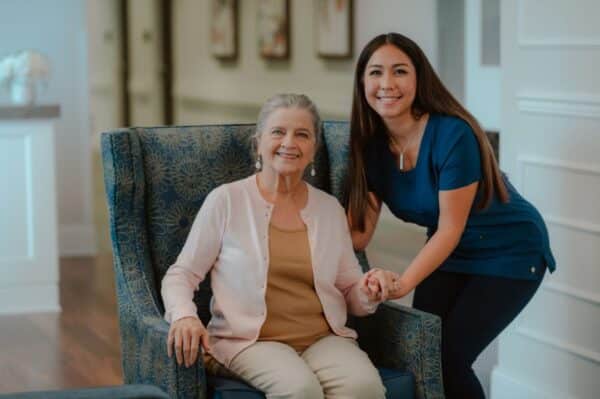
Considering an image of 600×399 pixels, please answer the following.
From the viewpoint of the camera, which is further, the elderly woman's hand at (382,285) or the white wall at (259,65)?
the white wall at (259,65)

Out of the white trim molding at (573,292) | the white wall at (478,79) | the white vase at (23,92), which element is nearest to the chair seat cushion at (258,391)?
the white trim molding at (573,292)

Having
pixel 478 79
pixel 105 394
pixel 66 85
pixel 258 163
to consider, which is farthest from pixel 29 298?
pixel 105 394

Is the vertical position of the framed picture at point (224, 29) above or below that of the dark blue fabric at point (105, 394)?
above

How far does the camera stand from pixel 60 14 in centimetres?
707

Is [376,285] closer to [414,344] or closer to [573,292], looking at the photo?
[414,344]

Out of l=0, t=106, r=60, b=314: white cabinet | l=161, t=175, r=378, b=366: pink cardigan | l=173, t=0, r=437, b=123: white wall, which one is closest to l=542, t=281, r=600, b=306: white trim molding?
l=161, t=175, r=378, b=366: pink cardigan

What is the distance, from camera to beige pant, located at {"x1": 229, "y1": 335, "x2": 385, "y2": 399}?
8.66 ft

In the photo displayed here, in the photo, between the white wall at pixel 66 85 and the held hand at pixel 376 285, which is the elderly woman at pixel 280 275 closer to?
the held hand at pixel 376 285

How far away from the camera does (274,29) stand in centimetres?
689

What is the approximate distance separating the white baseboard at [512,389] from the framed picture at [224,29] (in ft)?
13.4

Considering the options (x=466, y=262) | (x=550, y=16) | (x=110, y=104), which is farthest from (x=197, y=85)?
(x=466, y=262)

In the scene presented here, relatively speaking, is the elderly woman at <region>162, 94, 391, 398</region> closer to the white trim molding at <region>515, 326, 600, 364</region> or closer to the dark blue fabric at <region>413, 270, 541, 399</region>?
the dark blue fabric at <region>413, 270, 541, 399</region>

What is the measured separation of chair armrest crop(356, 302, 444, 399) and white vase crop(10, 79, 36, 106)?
3.47 meters

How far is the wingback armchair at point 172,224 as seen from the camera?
9.27 feet
